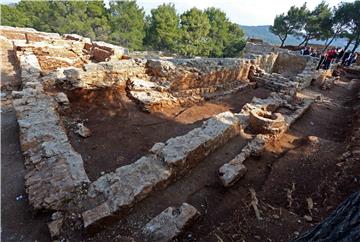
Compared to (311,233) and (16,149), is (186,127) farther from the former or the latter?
(311,233)

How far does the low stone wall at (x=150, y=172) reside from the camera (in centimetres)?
450

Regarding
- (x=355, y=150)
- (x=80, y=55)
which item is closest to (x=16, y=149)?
(x=355, y=150)

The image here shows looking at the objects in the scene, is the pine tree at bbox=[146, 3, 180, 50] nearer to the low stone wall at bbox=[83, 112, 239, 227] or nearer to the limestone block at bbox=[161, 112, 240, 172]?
the limestone block at bbox=[161, 112, 240, 172]

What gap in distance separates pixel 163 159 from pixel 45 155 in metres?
2.49

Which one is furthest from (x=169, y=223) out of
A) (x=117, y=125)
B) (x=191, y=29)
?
(x=191, y=29)

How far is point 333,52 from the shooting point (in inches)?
739

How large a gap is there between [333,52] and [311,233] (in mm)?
20555

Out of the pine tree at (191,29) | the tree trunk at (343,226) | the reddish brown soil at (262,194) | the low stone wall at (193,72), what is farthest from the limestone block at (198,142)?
the pine tree at (191,29)

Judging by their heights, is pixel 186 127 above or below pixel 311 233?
below

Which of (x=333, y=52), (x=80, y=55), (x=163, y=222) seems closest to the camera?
(x=163, y=222)

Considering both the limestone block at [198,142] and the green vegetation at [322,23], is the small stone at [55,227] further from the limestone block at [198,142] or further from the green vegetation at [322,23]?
the green vegetation at [322,23]

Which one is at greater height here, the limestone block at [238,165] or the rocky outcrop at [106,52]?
the rocky outcrop at [106,52]

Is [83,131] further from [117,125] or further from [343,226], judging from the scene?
[343,226]

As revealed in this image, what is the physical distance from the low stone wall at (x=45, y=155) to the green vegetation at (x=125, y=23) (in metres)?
33.5
